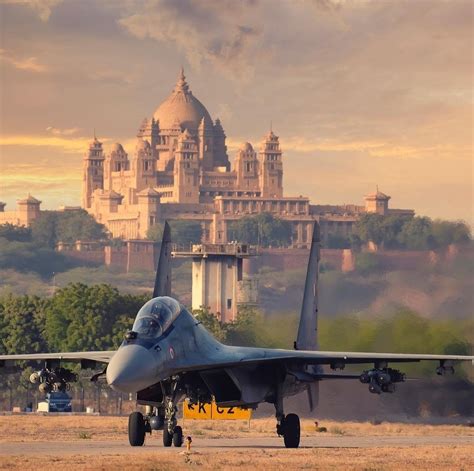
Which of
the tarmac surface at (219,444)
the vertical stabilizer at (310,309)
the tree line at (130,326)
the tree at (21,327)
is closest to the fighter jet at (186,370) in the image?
the tarmac surface at (219,444)

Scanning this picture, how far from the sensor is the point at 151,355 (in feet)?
169

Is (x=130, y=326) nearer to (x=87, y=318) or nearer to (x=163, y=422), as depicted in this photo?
(x=87, y=318)

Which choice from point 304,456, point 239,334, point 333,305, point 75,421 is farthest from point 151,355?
point 333,305

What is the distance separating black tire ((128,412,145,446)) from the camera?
56812 millimetres

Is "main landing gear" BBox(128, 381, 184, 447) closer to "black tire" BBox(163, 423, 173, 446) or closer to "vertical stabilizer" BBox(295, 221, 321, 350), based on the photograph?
"black tire" BBox(163, 423, 173, 446)

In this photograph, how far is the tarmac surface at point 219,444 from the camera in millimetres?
57812

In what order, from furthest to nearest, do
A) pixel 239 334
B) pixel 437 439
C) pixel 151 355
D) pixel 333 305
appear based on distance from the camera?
pixel 333 305
pixel 239 334
pixel 437 439
pixel 151 355

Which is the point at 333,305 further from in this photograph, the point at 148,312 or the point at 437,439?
the point at 148,312

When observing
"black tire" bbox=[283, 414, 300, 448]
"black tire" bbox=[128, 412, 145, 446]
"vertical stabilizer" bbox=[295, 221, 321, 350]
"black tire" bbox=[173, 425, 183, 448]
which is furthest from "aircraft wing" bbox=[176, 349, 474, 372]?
"vertical stabilizer" bbox=[295, 221, 321, 350]

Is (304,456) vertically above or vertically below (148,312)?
below

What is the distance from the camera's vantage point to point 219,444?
216 feet

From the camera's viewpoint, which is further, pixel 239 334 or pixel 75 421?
pixel 239 334

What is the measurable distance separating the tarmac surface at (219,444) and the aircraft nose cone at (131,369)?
201 inches

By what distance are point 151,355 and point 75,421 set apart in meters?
39.6
